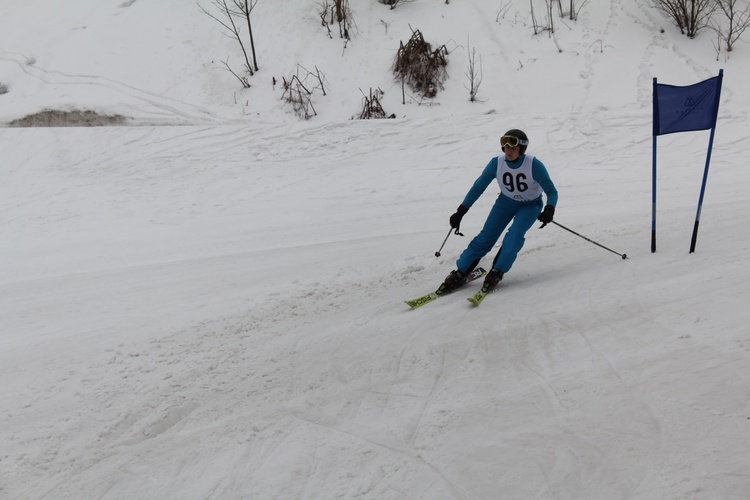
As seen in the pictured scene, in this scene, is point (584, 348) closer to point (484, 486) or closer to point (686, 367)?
point (686, 367)

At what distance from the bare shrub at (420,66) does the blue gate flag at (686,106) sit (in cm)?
822

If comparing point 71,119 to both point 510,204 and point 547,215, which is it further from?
point 547,215

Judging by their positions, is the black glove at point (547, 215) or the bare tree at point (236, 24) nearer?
the black glove at point (547, 215)

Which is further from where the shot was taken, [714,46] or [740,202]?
[714,46]

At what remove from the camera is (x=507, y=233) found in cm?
570

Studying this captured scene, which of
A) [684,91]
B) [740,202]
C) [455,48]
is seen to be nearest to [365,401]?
[684,91]

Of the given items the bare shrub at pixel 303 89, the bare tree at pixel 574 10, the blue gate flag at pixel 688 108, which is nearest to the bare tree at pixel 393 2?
the bare shrub at pixel 303 89

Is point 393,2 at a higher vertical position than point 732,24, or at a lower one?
higher

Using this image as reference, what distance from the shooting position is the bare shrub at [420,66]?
44.8 feet

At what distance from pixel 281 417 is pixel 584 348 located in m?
2.11

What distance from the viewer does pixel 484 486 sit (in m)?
2.98

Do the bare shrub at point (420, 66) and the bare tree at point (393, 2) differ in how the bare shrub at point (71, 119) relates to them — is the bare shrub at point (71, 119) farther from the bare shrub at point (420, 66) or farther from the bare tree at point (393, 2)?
the bare tree at point (393, 2)

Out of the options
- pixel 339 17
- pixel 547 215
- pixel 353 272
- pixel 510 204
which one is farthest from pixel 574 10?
pixel 547 215

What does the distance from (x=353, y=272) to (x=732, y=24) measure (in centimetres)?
1337
